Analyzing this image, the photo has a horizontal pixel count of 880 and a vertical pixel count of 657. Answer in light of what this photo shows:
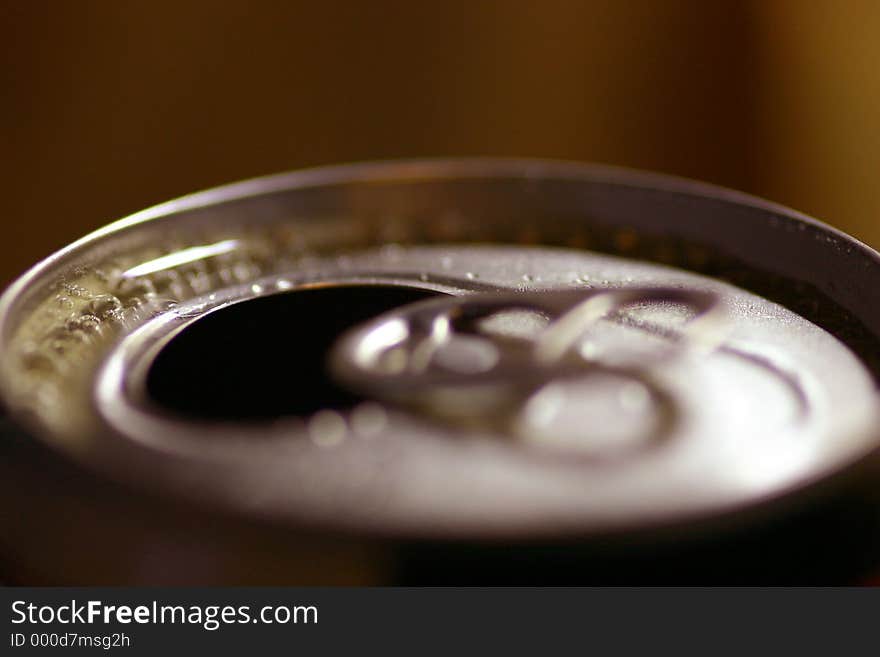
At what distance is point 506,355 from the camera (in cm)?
45

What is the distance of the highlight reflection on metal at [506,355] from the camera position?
410mm

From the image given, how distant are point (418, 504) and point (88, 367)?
0.67 feet

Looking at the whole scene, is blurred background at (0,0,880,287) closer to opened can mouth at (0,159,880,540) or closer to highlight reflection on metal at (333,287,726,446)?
opened can mouth at (0,159,880,540)

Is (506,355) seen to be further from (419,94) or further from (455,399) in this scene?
(419,94)

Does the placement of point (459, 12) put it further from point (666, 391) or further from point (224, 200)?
point (666, 391)

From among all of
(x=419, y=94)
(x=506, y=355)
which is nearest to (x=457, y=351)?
(x=506, y=355)

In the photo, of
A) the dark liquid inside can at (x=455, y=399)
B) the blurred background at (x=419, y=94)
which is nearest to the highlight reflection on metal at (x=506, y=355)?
the dark liquid inside can at (x=455, y=399)

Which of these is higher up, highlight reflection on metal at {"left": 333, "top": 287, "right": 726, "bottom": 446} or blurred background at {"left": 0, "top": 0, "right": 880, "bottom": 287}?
blurred background at {"left": 0, "top": 0, "right": 880, "bottom": 287}

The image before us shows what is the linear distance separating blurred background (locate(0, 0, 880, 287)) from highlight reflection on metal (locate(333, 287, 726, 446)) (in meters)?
1.04

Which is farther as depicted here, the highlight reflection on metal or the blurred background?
the blurred background

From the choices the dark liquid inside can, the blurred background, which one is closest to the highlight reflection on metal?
the dark liquid inside can

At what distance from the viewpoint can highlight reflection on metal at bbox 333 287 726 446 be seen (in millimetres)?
410

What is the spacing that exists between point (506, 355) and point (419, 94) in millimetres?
1119

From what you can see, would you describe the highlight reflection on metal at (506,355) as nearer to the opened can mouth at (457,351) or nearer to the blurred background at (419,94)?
the opened can mouth at (457,351)
